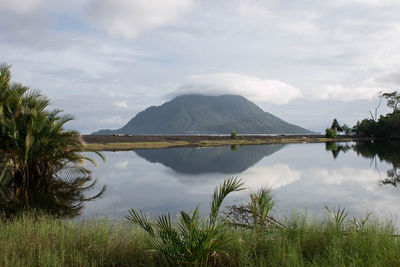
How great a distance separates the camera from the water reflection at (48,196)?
33.4ft

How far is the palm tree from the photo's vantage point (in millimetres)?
13812

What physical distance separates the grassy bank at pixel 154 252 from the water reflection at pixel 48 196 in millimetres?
2631

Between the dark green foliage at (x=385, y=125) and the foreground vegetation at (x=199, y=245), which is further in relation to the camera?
the dark green foliage at (x=385, y=125)

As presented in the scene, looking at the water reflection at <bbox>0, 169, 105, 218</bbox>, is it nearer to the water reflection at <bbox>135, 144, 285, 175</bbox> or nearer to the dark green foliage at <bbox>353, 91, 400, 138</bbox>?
the water reflection at <bbox>135, 144, 285, 175</bbox>

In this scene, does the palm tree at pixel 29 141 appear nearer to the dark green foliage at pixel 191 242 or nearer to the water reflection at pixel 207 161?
the water reflection at pixel 207 161

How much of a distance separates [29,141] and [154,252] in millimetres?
10790

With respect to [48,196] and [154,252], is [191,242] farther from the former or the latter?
[48,196]

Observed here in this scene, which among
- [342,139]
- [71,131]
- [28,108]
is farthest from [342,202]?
[342,139]

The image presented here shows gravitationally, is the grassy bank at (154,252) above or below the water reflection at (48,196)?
above

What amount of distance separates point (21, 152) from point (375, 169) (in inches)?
854

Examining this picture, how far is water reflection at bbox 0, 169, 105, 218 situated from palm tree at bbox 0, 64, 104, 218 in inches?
2.8

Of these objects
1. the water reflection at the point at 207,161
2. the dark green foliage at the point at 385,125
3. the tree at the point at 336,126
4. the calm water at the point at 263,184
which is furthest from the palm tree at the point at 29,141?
the tree at the point at 336,126

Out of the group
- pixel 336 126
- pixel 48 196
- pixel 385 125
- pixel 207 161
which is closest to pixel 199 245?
pixel 48 196

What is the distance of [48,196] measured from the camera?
1252 centimetres
